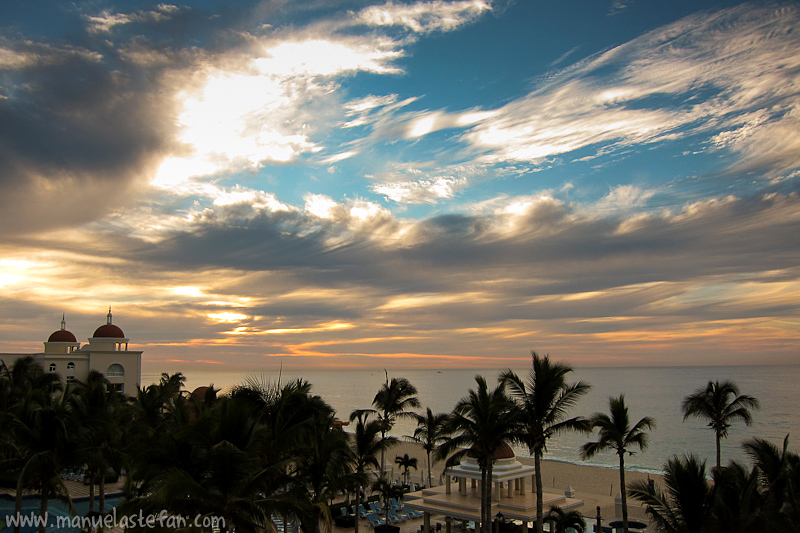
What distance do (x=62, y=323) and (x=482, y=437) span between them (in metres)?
57.7

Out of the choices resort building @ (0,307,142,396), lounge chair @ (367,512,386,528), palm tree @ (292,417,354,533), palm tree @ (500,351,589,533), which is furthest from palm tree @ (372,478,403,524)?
resort building @ (0,307,142,396)

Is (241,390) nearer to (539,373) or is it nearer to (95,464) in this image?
(95,464)

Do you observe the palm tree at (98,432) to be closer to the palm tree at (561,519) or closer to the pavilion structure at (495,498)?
the pavilion structure at (495,498)

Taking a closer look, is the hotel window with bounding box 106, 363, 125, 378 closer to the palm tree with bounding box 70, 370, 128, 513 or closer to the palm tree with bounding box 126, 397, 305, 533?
the palm tree with bounding box 70, 370, 128, 513

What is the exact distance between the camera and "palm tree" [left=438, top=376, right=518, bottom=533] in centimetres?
2117

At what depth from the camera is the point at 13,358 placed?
53.8m

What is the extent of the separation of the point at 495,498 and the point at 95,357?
4676 cm

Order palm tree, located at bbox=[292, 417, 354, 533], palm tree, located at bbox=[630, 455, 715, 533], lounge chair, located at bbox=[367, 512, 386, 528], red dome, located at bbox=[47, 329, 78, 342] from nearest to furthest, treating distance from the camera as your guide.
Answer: palm tree, located at bbox=[630, 455, 715, 533] → palm tree, located at bbox=[292, 417, 354, 533] → lounge chair, located at bbox=[367, 512, 386, 528] → red dome, located at bbox=[47, 329, 78, 342]

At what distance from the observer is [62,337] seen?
59000 millimetres

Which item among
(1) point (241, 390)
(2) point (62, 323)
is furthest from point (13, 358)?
(1) point (241, 390)

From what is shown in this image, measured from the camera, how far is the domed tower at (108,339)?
191 feet

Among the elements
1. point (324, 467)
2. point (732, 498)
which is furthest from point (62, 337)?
point (732, 498)

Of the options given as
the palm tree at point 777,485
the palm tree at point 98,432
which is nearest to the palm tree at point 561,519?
the palm tree at point 777,485

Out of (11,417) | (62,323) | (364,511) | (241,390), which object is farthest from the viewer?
(62,323)
